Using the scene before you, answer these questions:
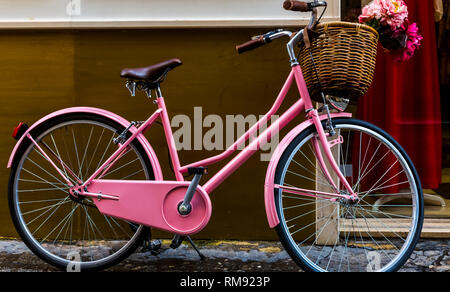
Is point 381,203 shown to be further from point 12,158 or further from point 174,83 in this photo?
point 12,158

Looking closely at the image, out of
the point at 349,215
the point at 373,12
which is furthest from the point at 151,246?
the point at 373,12

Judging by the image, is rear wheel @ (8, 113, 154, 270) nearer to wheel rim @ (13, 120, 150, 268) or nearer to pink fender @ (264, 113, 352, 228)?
wheel rim @ (13, 120, 150, 268)

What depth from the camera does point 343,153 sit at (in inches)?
158

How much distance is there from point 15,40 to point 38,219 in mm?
1326

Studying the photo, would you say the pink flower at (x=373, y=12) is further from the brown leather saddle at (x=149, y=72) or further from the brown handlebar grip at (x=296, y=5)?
the brown leather saddle at (x=149, y=72)

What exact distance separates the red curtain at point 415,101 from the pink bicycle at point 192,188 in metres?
0.29

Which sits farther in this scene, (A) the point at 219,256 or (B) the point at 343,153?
(B) the point at 343,153

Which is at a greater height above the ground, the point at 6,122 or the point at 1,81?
the point at 1,81

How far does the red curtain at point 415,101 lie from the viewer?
412 cm

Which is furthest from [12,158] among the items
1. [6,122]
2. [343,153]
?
[343,153]

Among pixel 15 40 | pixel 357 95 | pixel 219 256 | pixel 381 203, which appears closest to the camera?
pixel 357 95

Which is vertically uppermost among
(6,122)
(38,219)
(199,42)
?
(199,42)

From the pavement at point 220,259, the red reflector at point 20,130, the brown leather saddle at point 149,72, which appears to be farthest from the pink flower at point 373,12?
the red reflector at point 20,130

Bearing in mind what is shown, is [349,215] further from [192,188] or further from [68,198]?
[68,198]
